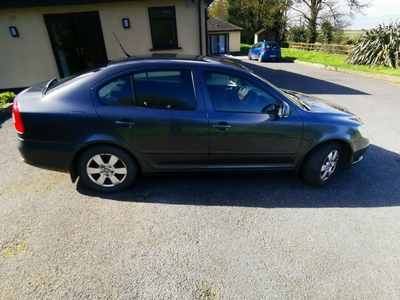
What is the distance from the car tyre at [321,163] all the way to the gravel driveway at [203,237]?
5.9 inches

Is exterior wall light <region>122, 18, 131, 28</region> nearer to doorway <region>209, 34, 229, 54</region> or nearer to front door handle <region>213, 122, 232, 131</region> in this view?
front door handle <region>213, 122, 232, 131</region>

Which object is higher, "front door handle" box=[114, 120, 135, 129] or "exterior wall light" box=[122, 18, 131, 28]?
"exterior wall light" box=[122, 18, 131, 28]

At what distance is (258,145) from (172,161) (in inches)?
42.0

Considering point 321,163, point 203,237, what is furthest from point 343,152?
point 203,237

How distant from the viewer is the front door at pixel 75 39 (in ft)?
24.5

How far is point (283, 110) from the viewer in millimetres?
2637

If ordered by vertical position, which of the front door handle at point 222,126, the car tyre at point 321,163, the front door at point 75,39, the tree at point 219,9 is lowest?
the car tyre at point 321,163

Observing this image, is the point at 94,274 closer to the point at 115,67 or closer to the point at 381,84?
the point at 115,67

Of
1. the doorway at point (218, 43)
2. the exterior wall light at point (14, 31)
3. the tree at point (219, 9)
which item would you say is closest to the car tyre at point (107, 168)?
the exterior wall light at point (14, 31)

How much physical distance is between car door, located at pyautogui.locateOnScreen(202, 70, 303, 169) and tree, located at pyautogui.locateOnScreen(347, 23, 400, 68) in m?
13.4

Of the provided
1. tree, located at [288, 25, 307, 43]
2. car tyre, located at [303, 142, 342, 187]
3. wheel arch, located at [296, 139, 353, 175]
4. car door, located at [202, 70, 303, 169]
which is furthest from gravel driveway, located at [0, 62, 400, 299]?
tree, located at [288, 25, 307, 43]

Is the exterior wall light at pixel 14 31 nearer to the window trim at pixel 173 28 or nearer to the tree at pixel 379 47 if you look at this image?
the window trim at pixel 173 28

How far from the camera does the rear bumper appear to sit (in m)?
2.56

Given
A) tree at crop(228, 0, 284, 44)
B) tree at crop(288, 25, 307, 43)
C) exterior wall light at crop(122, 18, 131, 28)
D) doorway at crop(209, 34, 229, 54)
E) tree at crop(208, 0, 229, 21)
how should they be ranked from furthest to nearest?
tree at crop(208, 0, 229, 21) → tree at crop(228, 0, 284, 44) → doorway at crop(209, 34, 229, 54) → tree at crop(288, 25, 307, 43) → exterior wall light at crop(122, 18, 131, 28)
